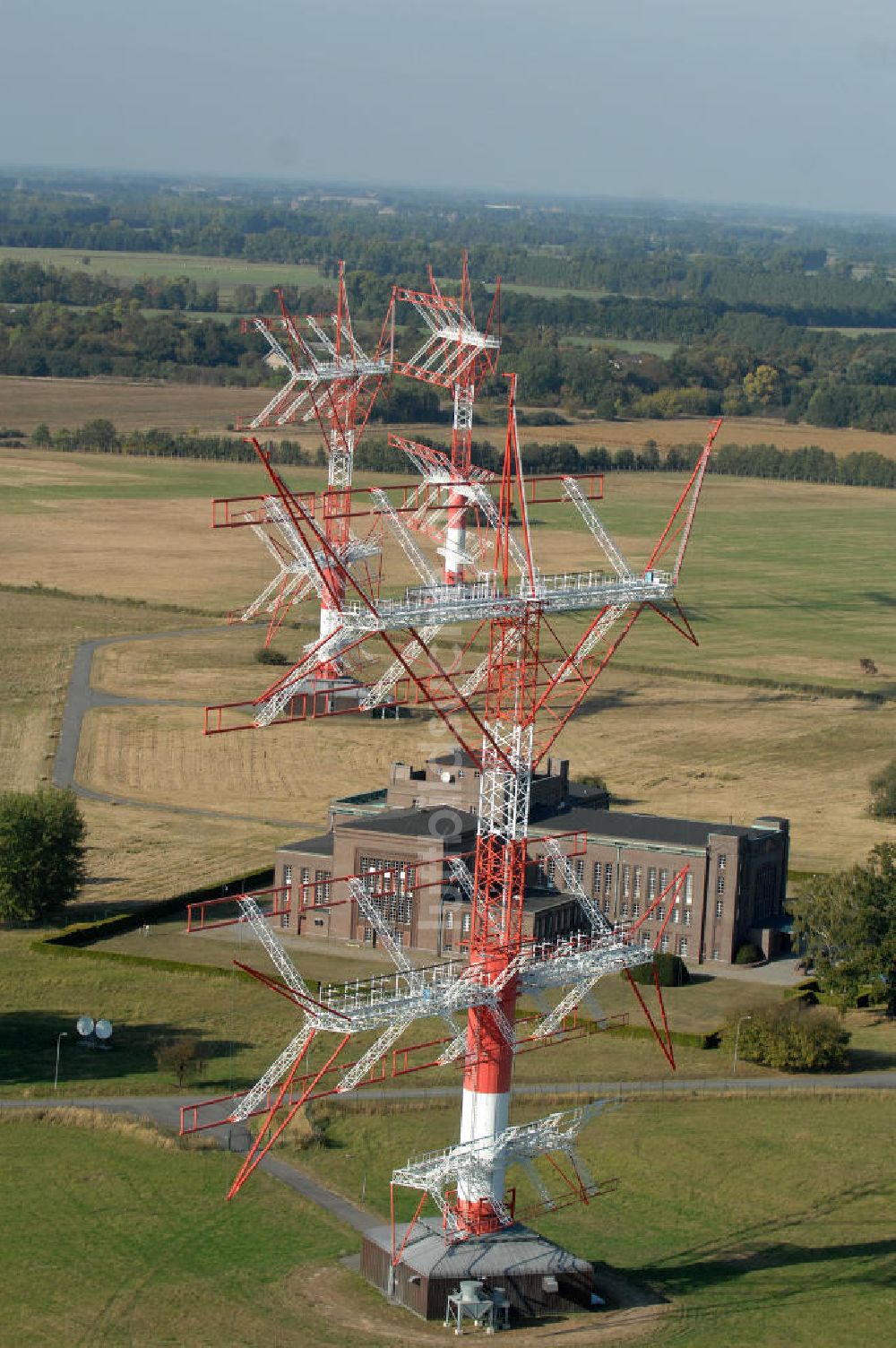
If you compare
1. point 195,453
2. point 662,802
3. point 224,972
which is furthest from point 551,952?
point 195,453

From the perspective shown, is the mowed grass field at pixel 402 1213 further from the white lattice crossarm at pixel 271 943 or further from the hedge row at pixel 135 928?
the hedge row at pixel 135 928

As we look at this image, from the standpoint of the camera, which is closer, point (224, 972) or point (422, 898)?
point (224, 972)

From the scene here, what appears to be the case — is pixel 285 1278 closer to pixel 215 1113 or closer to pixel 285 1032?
pixel 215 1113

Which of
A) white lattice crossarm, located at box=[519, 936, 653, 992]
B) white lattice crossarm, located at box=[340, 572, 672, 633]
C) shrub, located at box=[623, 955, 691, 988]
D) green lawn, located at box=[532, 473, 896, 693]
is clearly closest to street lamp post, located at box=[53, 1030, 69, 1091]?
white lattice crossarm, located at box=[519, 936, 653, 992]

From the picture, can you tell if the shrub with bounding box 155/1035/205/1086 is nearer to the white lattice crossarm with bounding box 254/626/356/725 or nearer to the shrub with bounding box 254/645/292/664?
the white lattice crossarm with bounding box 254/626/356/725

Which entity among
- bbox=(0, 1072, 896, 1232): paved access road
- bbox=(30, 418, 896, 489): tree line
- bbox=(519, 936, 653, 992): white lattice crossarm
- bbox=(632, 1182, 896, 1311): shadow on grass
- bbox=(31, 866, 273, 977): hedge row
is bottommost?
bbox=(31, 866, 273, 977): hedge row

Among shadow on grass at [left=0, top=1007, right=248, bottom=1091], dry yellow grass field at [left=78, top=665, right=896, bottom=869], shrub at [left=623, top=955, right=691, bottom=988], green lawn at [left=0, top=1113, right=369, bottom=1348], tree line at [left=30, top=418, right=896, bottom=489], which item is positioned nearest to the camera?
green lawn at [left=0, top=1113, right=369, bottom=1348]

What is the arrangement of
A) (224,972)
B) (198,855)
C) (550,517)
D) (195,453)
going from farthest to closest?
(195,453)
(550,517)
(198,855)
(224,972)
